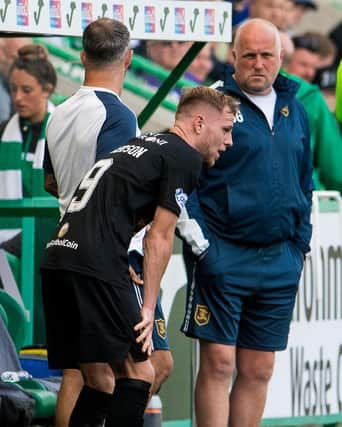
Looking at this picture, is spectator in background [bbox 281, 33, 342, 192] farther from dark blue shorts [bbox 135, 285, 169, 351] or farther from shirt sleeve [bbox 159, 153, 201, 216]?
shirt sleeve [bbox 159, 153, 201, 216]

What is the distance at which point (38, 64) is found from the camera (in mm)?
9781

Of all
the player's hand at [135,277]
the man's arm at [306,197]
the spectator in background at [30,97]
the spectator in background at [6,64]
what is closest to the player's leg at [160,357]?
the player's hand at [135,277]

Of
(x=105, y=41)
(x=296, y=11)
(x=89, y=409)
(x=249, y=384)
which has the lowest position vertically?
(x=249, y=384)

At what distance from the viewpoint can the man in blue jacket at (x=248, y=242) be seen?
7168 millimetres

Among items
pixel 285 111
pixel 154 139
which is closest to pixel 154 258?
pixel 154 139

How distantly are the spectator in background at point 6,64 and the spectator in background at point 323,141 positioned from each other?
229 centimetres

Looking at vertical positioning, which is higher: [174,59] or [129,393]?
[174,59]

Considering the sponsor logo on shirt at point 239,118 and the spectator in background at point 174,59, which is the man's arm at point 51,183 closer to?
the sponsor logo on shirt at point 239,118

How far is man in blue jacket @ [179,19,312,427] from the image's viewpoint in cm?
717

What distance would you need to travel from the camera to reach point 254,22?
7.37 meters

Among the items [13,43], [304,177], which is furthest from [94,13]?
[13,43]

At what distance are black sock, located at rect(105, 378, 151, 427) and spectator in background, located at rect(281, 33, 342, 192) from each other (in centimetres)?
378

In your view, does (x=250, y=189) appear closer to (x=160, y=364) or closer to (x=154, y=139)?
(x=160, y=364)

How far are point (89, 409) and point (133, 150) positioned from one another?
3.57 feet
